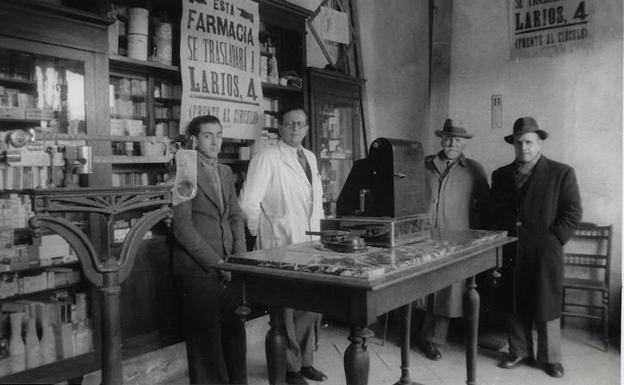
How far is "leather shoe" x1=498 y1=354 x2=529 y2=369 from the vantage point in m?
3.69

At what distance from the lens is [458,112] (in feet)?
17.2

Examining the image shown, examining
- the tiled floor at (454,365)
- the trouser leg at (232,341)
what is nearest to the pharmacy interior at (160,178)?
the tiled floor at (454,365)

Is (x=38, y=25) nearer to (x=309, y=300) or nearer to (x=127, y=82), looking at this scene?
(x=127, y=82)

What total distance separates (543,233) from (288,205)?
1.74 meters

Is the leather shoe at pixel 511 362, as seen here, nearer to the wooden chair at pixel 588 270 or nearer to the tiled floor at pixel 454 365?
the tiled floor at pixel 454 365

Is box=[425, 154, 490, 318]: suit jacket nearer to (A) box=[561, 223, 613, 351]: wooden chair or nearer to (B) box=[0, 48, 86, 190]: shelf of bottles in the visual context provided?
(A) box=[561, 223, 613, 351]: wooden chair

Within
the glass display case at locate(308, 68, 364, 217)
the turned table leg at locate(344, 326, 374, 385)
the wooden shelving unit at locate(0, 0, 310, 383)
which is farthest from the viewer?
the glass display case at locate(308, 68, 364, 217)

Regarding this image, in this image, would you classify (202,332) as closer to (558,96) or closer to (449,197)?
(449,197)

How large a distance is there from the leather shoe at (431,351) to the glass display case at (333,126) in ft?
4.80

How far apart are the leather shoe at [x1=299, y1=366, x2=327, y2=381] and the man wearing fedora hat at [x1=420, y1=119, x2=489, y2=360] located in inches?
35.8

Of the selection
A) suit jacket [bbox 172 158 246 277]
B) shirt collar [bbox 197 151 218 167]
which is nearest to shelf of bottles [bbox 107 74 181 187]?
shirt collar [bbox 197 151 218 167]

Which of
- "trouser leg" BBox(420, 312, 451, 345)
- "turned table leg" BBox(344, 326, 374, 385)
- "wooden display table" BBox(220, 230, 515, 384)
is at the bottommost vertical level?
"trouser leg" BBox(420, 312, 451, 345)

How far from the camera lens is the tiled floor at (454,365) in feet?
11.4

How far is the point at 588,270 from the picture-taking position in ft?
15.0
